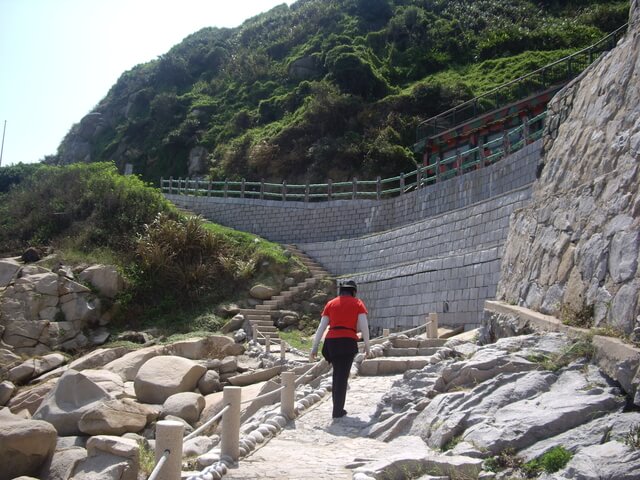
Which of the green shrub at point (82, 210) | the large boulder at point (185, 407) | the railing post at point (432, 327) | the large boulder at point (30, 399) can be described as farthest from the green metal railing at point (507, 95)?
the large boulder at point (30, 399)

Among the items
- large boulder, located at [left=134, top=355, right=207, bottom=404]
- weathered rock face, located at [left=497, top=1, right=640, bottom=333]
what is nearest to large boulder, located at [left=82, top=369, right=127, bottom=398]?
large boulder, located at [left=134, top=355, right=207, bottom=404]

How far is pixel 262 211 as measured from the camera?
2689 cm

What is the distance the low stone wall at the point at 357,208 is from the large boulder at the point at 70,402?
11.3 m

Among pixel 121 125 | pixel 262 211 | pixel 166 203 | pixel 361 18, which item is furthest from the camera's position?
pixel 121 125

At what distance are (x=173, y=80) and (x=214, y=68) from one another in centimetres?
347

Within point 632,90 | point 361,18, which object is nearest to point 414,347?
point 632,90

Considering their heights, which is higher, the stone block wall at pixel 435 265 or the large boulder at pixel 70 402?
the stone block wall at pixel 435 265

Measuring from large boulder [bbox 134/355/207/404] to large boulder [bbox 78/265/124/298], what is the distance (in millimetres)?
7441

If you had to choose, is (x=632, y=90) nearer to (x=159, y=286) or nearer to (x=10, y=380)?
(x=10, y=380)

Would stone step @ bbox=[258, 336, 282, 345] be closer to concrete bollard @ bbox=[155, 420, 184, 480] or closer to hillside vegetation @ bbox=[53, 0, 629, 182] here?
concrete bollard @ bbox=[155, 420, 184, 480]

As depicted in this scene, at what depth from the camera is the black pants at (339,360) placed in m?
7.18

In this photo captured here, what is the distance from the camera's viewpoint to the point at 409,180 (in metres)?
28.2

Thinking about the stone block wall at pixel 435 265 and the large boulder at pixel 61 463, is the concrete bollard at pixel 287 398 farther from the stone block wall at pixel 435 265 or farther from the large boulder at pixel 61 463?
the stone block wall at pixel 435 265

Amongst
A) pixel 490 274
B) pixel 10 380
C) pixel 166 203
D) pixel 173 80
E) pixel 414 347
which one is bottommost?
pixel 10 380
